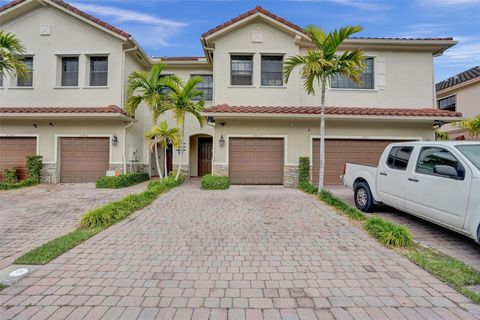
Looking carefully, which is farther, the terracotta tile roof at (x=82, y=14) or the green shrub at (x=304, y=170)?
the terracotta tile roof at (x=82, y=14)

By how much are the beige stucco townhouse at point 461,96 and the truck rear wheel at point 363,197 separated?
446 inches

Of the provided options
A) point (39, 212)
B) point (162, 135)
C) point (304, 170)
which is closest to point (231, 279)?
point (39, 212)

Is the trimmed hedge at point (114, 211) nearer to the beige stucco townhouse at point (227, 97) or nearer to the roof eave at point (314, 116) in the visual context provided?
the beige stucco townhouse at point (227, 97)

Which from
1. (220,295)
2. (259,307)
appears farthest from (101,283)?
(259,307)

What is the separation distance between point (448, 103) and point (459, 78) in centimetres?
166

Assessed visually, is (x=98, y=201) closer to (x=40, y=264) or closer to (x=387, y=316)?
(x=40, y=264)

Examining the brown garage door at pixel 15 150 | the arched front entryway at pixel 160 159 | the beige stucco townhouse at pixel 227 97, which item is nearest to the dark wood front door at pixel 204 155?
the arched front entryway at pixel 160 159

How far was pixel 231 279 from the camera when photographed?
331 cm

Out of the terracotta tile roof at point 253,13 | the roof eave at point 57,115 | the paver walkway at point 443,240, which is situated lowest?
the paver walkway at point 443,240

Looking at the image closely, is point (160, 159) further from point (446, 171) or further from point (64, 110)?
point (446, 171)

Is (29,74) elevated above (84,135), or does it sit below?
above

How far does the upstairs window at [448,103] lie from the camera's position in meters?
16.5

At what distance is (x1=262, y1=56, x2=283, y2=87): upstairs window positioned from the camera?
39.0 ft

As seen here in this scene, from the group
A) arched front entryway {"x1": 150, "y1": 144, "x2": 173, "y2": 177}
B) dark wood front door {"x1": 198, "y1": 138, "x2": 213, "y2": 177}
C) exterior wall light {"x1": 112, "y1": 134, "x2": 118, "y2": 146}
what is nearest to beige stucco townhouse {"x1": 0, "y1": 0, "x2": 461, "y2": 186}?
exterior wall light {"x1": 112, "y1": 134, "x2": 118, "y2": 146}
